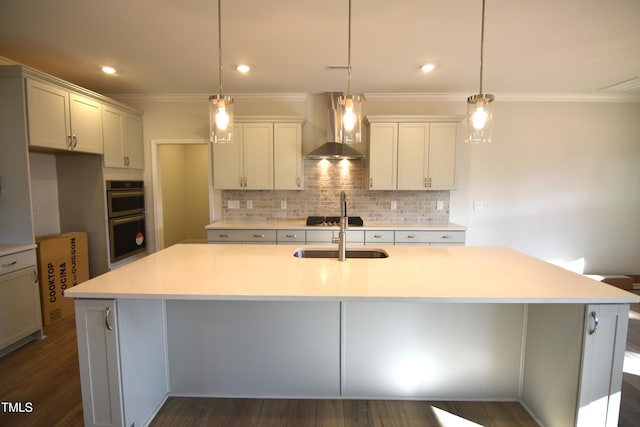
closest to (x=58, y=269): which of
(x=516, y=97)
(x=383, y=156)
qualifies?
(x=383, y=156)

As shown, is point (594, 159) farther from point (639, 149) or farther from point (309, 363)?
point (309, 363)

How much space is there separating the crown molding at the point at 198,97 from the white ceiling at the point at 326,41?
1.28ft

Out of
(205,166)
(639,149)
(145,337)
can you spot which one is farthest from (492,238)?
(205,166)

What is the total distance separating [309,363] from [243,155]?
109 inches

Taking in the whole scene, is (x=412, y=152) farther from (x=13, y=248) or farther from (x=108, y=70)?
(x=13, y=248)

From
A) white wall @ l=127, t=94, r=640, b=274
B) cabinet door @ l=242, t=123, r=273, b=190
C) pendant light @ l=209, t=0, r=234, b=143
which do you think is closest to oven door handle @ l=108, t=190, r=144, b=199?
white wall @ l=127, t=94, r=640, b=274

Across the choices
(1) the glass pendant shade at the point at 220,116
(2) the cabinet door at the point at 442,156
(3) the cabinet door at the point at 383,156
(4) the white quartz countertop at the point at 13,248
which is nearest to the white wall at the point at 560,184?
(2) the cabinet door at the point at 442,156

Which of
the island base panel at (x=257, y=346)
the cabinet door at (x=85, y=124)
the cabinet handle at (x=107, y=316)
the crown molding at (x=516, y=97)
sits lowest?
the island base panel at (x=257, y=346)

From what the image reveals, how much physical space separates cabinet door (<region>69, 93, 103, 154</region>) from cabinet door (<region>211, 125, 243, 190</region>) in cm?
123

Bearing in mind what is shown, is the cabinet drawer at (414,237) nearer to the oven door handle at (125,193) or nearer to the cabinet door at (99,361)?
the cabinet door at (99,361)

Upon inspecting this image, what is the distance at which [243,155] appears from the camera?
390 cm

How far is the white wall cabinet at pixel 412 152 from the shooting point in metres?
3.77

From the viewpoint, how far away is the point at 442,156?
3.79 m

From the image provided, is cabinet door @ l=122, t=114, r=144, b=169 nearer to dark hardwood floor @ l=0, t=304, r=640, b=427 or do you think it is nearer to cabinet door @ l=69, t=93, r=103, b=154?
cabinet door @ l=69, t=93, r=103, b=154
